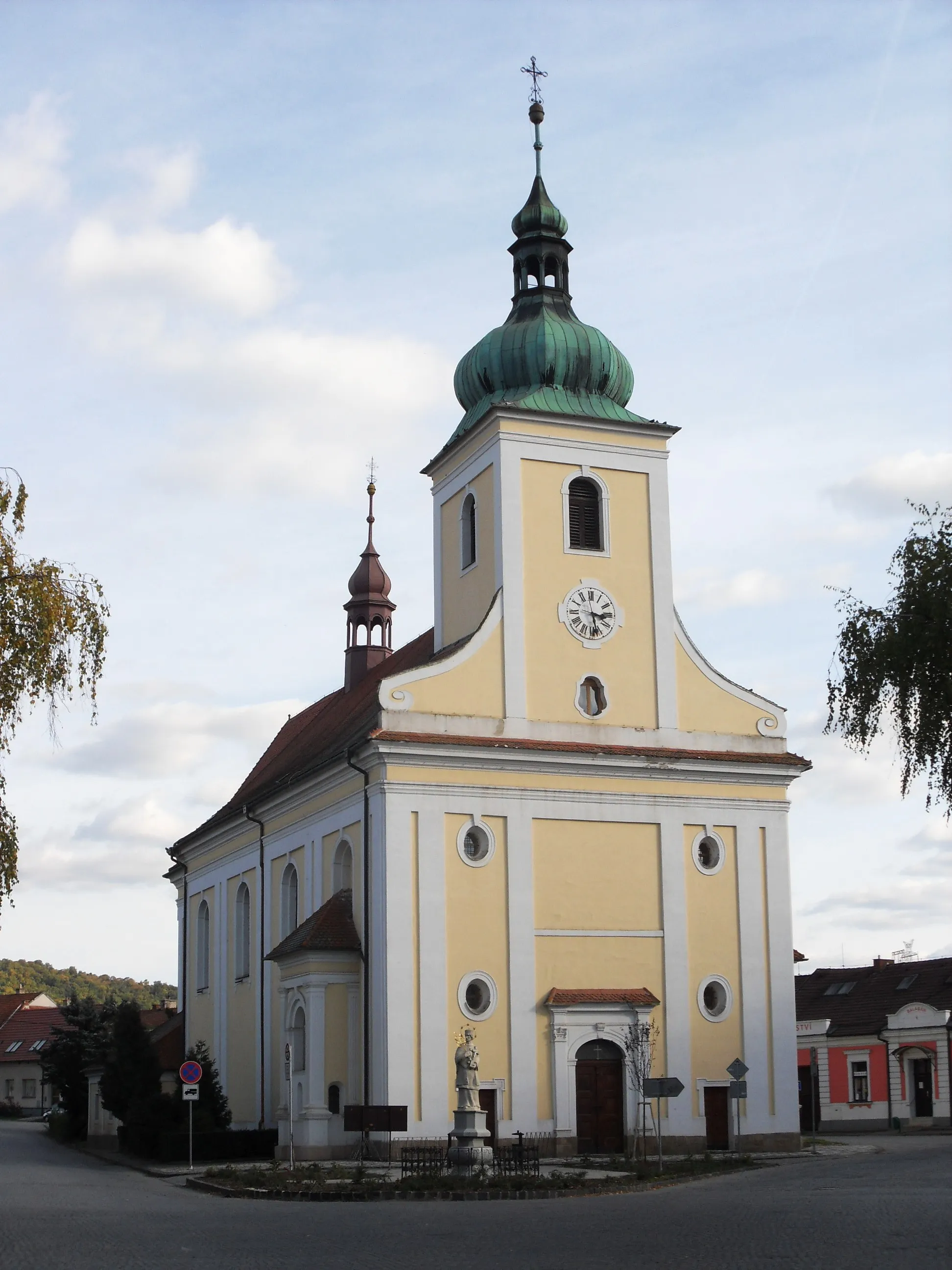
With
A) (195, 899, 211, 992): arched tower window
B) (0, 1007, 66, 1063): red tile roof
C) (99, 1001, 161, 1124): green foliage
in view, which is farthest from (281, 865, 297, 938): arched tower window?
(0, 1007, 66, 1063): red tile roof

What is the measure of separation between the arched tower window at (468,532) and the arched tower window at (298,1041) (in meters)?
10.9

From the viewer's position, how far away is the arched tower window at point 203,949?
162 ft

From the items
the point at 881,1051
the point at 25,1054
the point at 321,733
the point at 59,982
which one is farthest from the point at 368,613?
the point at 59,982

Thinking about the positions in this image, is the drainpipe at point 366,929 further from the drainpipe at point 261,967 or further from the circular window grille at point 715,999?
the drainpipe at point 261,967

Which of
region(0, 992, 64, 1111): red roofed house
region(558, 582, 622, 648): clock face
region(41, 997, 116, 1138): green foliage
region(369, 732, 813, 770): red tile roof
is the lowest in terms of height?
region(0, 992, 64, 1111): red roofed house

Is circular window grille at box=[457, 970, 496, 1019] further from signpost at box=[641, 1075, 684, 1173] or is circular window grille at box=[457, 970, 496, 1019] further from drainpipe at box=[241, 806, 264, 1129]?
drainpipe at box=[241, 806, 264, 1129]

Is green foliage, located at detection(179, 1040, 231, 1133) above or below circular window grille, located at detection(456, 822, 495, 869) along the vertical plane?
below

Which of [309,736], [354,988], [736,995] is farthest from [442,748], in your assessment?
[309,736]

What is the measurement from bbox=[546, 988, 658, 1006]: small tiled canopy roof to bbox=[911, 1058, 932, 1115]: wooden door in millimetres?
26246

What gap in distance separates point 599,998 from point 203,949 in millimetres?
19570

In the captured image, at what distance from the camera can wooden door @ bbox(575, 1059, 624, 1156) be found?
112ft

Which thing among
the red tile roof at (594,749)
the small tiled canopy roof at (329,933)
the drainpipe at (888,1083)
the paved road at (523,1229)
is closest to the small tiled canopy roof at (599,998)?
the small tiled canopy roof at (329,933)

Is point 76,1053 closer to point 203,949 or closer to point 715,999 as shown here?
point 203,949

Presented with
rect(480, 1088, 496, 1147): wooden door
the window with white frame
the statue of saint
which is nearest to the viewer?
the statue of saint
